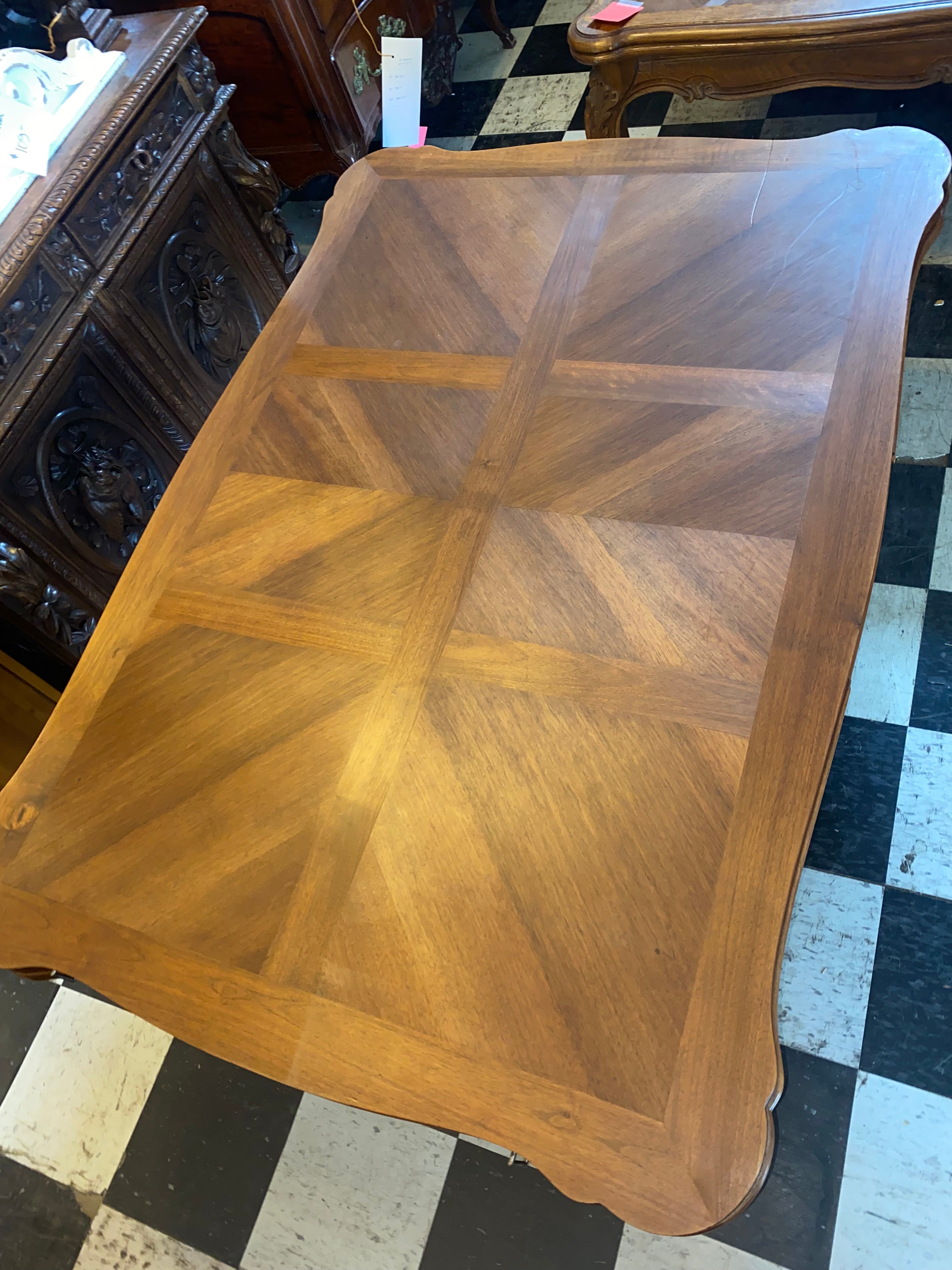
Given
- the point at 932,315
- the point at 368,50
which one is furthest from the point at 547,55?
the point at 932,315

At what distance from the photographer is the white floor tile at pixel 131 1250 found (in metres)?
1.32

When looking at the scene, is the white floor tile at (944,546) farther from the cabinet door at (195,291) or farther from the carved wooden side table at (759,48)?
the cabinet door at (195,291)

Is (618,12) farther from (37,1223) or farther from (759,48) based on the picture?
(37,1223)

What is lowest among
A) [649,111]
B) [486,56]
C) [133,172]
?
[649,111]

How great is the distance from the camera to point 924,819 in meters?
1.40

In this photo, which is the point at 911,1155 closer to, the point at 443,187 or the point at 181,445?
the point at 443,187

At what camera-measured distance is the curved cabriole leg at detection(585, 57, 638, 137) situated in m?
1.95

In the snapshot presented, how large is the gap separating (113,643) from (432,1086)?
0.68 metres

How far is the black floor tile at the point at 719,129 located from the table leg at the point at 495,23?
710 millimetres

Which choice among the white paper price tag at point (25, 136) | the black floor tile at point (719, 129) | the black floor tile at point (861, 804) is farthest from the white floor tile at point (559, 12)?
the black floor tile at point (861, 804)

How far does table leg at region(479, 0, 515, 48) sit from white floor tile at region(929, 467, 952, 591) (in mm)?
2112

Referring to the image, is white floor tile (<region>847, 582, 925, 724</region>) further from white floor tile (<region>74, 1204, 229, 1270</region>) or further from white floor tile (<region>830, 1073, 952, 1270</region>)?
white floor tile (<region>74, 1204, 229, 1270</region>)

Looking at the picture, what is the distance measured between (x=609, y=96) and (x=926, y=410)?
1051 millimetres

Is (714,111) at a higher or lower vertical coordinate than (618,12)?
lower
